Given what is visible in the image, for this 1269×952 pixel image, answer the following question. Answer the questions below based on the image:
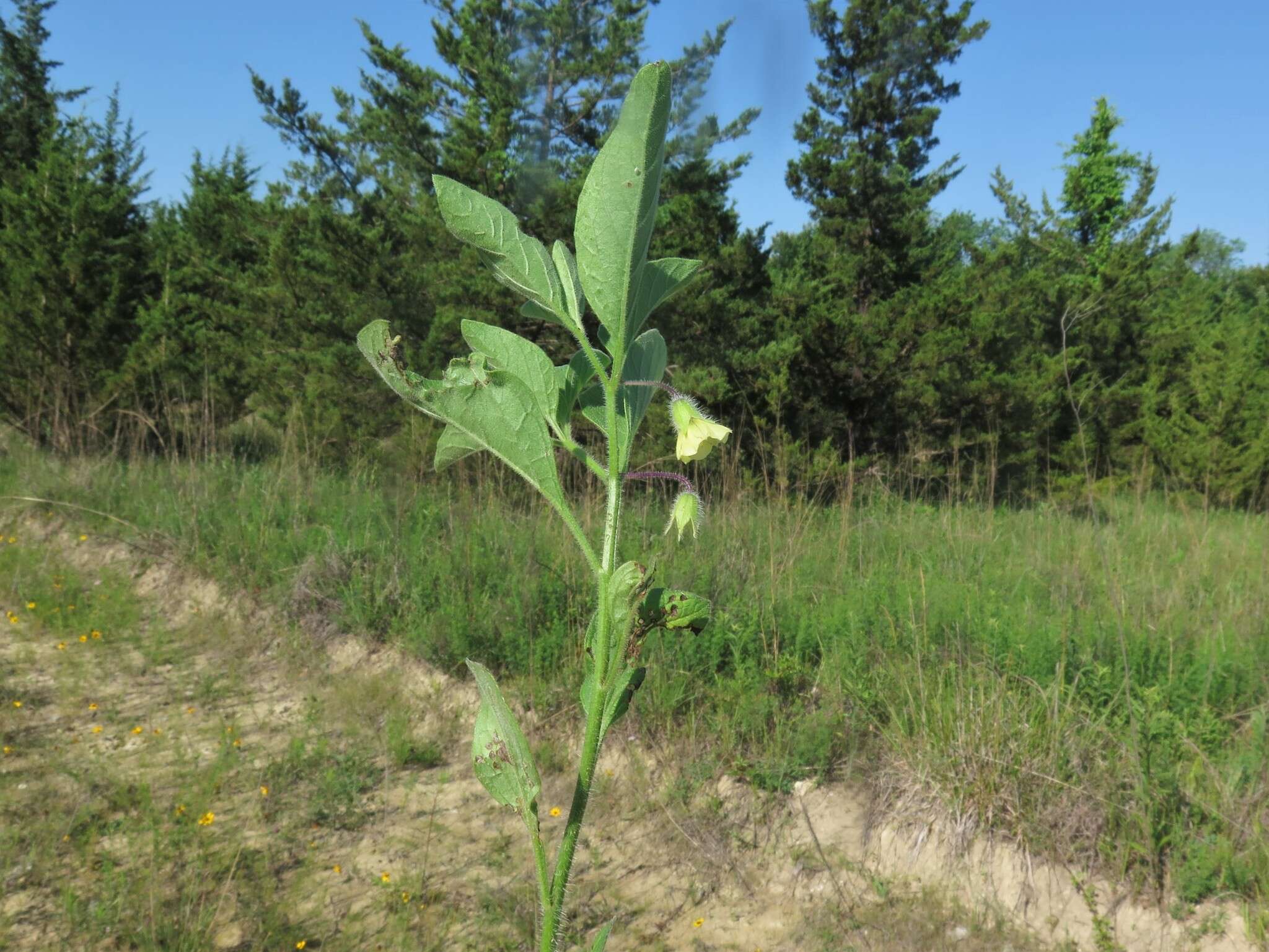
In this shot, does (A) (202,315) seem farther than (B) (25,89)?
No

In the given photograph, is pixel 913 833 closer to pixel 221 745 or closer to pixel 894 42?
pixel 221 745

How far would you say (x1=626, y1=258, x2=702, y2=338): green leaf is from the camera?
1.94 ft

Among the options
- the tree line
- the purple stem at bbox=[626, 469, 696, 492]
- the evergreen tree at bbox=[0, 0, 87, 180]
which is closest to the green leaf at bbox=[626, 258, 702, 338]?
the purple stem at bbox=[626, 469, 696, 492]

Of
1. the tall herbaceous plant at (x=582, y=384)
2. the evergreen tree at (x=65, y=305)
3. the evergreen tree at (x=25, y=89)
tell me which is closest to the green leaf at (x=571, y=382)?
the tall herbaceous plant at (x=582, y=384)

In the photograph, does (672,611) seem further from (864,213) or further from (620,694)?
(864,213)

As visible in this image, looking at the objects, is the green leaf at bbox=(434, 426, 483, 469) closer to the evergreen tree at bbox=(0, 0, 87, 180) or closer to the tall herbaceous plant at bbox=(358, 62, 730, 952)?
the tall herbaceous plant at bbox=(358, 62, 730, 952)

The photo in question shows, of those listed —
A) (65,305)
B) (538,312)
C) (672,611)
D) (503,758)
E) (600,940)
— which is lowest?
(600,940)

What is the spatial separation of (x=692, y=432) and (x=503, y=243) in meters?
0.27

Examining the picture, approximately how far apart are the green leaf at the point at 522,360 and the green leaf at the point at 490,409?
1.0 inches

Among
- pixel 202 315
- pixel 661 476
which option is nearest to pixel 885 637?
pixel 661 476

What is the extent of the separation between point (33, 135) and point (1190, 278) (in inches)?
767

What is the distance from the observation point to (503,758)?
645 millimetres

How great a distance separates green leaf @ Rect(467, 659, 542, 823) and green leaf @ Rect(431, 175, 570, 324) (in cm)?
29

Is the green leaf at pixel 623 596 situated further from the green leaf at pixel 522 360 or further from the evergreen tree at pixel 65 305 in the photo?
the evergreen tree at pixel 65 305
